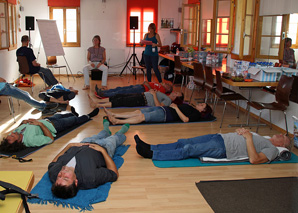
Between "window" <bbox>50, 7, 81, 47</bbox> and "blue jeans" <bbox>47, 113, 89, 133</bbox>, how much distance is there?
5.93 m

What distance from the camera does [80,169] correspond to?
10.5ft

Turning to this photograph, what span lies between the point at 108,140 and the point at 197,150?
1005mm

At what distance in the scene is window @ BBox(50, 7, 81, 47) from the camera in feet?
34.6

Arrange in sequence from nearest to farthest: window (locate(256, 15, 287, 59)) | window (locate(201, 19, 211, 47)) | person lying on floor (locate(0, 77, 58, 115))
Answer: person lying on floor (locate(0, 77, 58, 115))
window (locate(256, 15, 287, 59))
window (locate(201, 19, 211, 47))

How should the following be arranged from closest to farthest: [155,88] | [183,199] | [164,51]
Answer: [183,199], [155,88], [164,51]

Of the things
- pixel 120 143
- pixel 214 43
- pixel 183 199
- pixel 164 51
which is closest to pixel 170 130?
pixel 120 143

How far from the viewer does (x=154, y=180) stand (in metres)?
A: 3.56

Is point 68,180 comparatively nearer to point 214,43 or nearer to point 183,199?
point 183,199

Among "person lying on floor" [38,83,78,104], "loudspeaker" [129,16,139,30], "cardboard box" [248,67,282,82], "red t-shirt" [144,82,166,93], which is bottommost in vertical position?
"person lying on floor" [38,83,78,104]

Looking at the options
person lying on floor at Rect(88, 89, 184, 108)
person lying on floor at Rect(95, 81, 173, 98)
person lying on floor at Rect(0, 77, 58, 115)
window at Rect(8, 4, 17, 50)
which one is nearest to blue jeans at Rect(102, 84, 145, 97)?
person lying on floor at Rect(95, 81, 173, 98)

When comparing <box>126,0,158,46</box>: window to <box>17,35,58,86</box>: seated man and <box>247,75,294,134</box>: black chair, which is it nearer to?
<box>17,35,58,86</box>: seated man

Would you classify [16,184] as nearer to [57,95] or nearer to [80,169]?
[80,169]

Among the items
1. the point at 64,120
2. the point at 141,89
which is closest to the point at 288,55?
the point at 141,89

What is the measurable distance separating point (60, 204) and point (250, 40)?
4.75m
